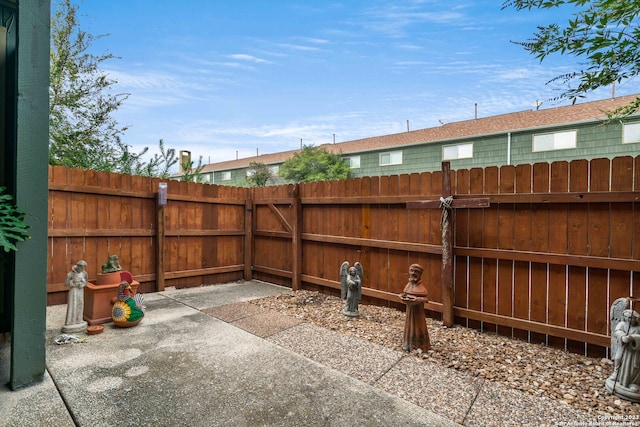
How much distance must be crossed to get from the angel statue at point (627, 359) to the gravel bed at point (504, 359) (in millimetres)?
68

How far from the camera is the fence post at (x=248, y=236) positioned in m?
6.43

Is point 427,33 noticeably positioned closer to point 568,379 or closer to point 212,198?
point 212,198

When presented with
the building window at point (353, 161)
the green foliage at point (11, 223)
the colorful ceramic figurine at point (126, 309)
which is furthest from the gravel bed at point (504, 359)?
the building window at point (353, 161)

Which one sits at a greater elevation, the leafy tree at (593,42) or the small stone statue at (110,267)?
the leafy tree at (593,42)

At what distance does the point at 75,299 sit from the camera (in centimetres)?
329

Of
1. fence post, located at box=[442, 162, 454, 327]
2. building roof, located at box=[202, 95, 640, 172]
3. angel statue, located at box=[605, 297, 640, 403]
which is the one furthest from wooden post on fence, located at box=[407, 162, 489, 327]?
building roof, located at box=[202, 95, 640, 172]

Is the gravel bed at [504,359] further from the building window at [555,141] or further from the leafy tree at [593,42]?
the building window at [555,141]

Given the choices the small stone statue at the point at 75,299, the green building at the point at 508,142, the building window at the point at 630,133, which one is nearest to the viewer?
the small stone statue at the point at 75,299

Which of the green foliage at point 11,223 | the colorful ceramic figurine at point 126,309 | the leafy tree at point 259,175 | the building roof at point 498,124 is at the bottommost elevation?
the colorful ceramic figurine at point 126,309

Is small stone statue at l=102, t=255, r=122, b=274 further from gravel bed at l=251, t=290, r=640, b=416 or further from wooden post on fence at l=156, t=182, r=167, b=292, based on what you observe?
gravel bed at l=251, t=290, r=640, b=416

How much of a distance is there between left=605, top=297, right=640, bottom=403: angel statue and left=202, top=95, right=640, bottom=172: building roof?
30.8 ft

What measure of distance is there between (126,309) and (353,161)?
546 inches

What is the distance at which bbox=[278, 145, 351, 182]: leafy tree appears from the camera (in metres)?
15.9

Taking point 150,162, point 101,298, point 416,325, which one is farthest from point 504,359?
point 150,162
